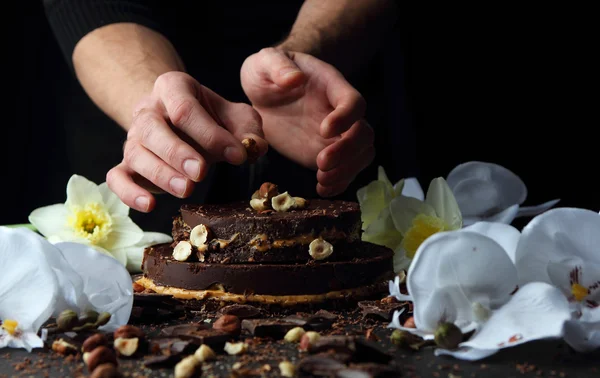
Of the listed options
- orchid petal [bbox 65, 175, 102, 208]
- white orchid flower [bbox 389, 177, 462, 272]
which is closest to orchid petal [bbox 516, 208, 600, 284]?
white orchid flower [bbox 389, 177, 462, 272]

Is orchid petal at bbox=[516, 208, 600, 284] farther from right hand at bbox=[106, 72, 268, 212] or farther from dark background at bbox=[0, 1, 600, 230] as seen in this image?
dark background at bbox=[0, 1, 600, 230]

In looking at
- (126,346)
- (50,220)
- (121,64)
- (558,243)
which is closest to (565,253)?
(558,243)

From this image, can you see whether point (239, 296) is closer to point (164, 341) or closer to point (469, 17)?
point (164, 341)

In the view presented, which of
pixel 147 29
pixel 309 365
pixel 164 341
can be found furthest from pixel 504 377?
pixel 147 29

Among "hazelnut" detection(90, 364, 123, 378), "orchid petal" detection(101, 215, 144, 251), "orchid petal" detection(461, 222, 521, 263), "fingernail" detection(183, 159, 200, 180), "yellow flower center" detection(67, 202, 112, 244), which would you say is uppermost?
"fingernail" detection(183, 159, 200, 180)

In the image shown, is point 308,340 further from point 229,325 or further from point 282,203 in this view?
point 282,203

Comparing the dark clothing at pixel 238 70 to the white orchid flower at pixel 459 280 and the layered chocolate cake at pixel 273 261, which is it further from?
the white orchid flower at pixel 459 280
